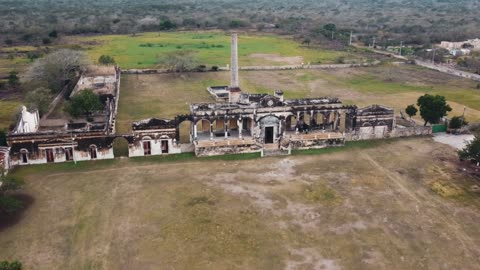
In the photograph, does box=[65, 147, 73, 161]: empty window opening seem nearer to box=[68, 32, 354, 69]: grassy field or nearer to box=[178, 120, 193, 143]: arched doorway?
box=[178, 120, 193, 143]: arched doorway

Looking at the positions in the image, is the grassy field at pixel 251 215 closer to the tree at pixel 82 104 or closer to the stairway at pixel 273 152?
the stairway at pixel 273 152

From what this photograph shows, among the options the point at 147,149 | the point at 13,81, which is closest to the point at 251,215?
the point at 147,149

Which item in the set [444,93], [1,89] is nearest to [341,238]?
[444,93]

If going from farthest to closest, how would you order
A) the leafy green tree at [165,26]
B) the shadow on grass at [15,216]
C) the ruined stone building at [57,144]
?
1. the leafy green tree at [165,26]
2. the ruined stone building at [57,144]
3. the shadow on grass at [15,216]

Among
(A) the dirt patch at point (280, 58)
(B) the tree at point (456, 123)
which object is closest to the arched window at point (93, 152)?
(B) the tree at point (456, 123)

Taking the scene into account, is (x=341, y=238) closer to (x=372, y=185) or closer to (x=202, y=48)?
(x=372, y=185)

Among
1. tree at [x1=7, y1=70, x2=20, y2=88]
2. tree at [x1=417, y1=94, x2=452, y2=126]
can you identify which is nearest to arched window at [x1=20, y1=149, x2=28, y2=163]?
tree at [x1=7, y1=70, x2=20, y2=88]
